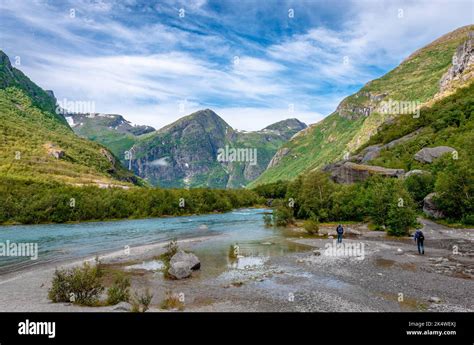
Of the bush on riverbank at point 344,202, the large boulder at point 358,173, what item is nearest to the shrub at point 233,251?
the bush on riverbank at point 344,202

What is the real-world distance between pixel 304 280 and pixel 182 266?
11489 mm

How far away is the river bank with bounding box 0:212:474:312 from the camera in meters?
21.5

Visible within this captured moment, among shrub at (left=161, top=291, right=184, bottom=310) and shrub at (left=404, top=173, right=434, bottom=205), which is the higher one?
shrub at (left=404, top=173, right=434, bottom=205)

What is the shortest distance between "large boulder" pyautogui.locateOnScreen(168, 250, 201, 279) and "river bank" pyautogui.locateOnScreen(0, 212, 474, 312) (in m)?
0.85

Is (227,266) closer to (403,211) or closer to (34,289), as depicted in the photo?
(34,289)

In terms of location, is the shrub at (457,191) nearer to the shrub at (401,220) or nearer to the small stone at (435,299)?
the shrub at (401,220)

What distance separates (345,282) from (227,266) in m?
13.5

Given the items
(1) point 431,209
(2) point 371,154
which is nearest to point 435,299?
(1) point 431,209

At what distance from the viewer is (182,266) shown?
104 feet

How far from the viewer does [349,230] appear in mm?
63406

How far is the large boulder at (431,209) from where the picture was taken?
6624cm

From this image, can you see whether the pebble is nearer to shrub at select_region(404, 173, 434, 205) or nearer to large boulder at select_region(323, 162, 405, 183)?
shrub at select_region(404, 173, 434, 205)

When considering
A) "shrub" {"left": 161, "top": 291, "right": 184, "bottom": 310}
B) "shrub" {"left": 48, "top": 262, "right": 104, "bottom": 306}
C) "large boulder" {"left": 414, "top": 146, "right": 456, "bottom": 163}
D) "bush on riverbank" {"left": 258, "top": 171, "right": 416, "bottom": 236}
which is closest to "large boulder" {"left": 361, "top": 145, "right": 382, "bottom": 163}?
"large boulder" {"left": 414, "top": 146, "right": 456, "bottom": 163}

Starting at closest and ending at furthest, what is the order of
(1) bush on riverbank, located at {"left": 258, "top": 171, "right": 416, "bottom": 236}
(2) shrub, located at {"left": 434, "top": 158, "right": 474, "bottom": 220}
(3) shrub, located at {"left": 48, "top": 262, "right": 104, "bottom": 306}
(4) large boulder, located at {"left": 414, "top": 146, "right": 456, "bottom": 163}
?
1. (3) shrub, located at {"left": 48, "top": 262, "right": 104, "bottom": 306}
2. (2) shrub, located at {"left": 434, "top": 158, "right": 474, "bottom": 220}
3. (1) bush on riverbank, located at {"left": 258, "top": 171, "right": 416, "bottom": 236}
4. (4) large boulder, located at {"left": 414, "top": 146, "right": 456, "bottom": 163}
